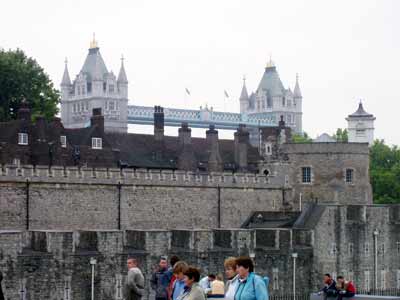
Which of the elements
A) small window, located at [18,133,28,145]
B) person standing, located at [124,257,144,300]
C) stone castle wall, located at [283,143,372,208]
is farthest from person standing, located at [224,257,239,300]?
stone castle wall, located at [283,143,372,208]

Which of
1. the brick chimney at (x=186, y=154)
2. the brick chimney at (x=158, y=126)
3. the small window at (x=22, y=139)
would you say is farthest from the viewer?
the brick chimney at (x=158, y=126)

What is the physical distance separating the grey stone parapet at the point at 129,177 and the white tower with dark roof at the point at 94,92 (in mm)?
111867

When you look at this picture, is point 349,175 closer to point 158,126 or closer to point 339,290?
point 158,126

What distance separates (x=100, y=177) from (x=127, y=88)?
130791 mm

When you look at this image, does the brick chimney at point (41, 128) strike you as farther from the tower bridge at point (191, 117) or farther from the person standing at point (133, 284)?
the tower bridge at point (191, 117)

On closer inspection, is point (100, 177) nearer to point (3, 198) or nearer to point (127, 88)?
point (3, 198)

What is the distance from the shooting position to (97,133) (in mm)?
73625

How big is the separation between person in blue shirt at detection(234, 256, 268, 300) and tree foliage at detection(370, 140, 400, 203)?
7631 cm

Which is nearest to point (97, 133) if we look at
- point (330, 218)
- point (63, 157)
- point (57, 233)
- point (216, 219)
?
point (63, 157)

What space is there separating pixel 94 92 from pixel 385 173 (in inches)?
3610

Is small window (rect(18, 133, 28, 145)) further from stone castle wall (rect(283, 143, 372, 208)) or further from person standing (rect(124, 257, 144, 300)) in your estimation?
person standing (rect(124, 257, 144, 300))

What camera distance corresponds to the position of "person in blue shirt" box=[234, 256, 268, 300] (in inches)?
701

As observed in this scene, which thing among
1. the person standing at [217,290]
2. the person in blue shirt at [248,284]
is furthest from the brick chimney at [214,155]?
the person in blue shirt at [248,284]

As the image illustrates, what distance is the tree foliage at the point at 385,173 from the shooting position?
313 feet
